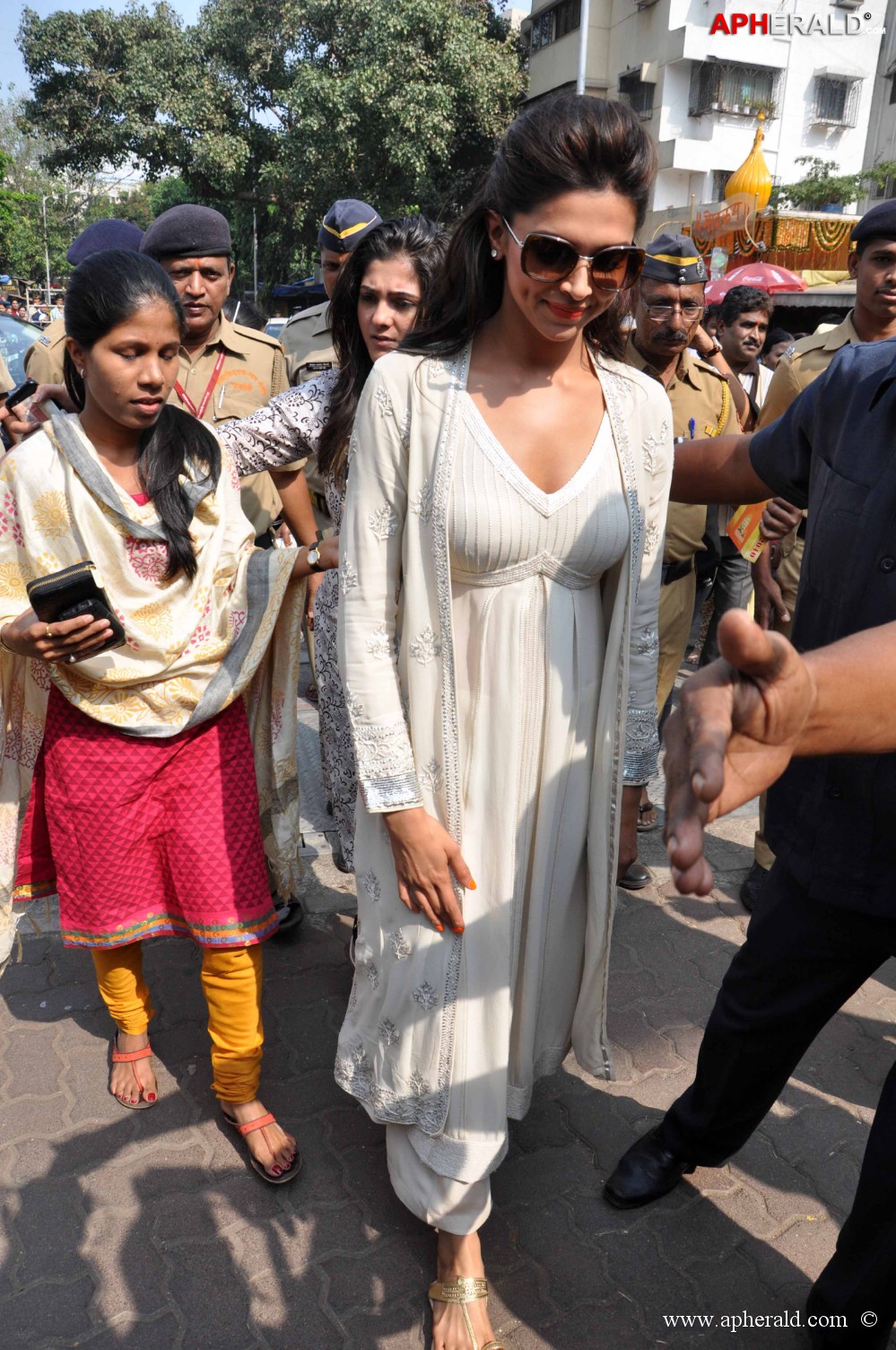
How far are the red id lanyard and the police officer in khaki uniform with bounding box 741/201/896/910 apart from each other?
180 cm

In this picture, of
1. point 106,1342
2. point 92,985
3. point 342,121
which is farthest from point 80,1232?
point 342,121

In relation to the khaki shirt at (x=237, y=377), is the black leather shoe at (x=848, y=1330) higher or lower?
lower

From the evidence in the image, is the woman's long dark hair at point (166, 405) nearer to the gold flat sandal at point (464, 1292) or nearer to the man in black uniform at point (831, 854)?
the man in black uniform at point (831, 854)

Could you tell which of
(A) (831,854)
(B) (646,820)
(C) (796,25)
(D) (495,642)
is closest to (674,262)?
(B) (646,820)

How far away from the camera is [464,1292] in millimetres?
1837

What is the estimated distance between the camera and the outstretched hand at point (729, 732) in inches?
34.7

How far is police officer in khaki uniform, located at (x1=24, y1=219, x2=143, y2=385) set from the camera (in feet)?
11.5

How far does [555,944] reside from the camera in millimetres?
1918

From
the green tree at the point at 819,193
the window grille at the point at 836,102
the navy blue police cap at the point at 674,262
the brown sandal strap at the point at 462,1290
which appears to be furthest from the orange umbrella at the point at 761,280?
the window grille at the point at 836,102

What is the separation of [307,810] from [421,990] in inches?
83.5

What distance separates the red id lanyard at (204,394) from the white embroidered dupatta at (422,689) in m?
1.62

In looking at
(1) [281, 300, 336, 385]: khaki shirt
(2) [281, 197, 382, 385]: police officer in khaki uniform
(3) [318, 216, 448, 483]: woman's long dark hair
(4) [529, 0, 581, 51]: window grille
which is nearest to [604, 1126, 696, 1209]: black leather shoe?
(3) [318, 216, 448, 483]: woman's long dark hair

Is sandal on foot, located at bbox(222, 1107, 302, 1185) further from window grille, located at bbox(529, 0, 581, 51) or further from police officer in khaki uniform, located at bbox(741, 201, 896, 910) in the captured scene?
window grille, located at bbox(529, 0, 581, 51)

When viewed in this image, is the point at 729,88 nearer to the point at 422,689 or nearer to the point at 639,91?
the point at 639,91
